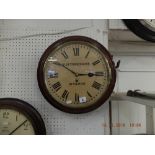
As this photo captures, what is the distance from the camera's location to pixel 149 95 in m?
1.10

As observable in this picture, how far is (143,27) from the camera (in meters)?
1.36

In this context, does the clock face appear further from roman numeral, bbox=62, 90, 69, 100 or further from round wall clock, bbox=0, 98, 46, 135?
roman numeral, bbox=62, 90, 69, 100

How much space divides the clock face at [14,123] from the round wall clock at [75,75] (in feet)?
0.53

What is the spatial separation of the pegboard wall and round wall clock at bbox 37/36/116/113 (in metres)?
0.10

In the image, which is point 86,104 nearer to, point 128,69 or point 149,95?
point 149,95

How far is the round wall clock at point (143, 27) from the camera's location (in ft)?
4.44

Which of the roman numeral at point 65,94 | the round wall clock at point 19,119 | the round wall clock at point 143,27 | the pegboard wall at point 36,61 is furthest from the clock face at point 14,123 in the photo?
the round wall clock at point 143,27

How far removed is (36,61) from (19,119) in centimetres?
33

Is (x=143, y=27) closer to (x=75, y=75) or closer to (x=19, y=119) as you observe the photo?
(x=75, y=75)

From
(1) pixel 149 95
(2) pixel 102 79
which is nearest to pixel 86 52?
(2) pixel 102 79

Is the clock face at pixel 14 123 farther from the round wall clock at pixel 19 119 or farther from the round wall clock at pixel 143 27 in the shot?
the round wall clock at pixel 143 27

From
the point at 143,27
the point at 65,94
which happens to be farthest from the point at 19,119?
the point at 143,27

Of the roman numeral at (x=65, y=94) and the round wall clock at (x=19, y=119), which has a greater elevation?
the roman numeral at (x=65, y=94)

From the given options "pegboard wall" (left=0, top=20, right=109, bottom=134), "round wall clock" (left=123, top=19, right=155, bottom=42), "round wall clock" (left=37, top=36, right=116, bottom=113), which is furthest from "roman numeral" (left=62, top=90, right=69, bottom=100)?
"round wall clock" (left=123, top=19, right=155, bottom=42)
